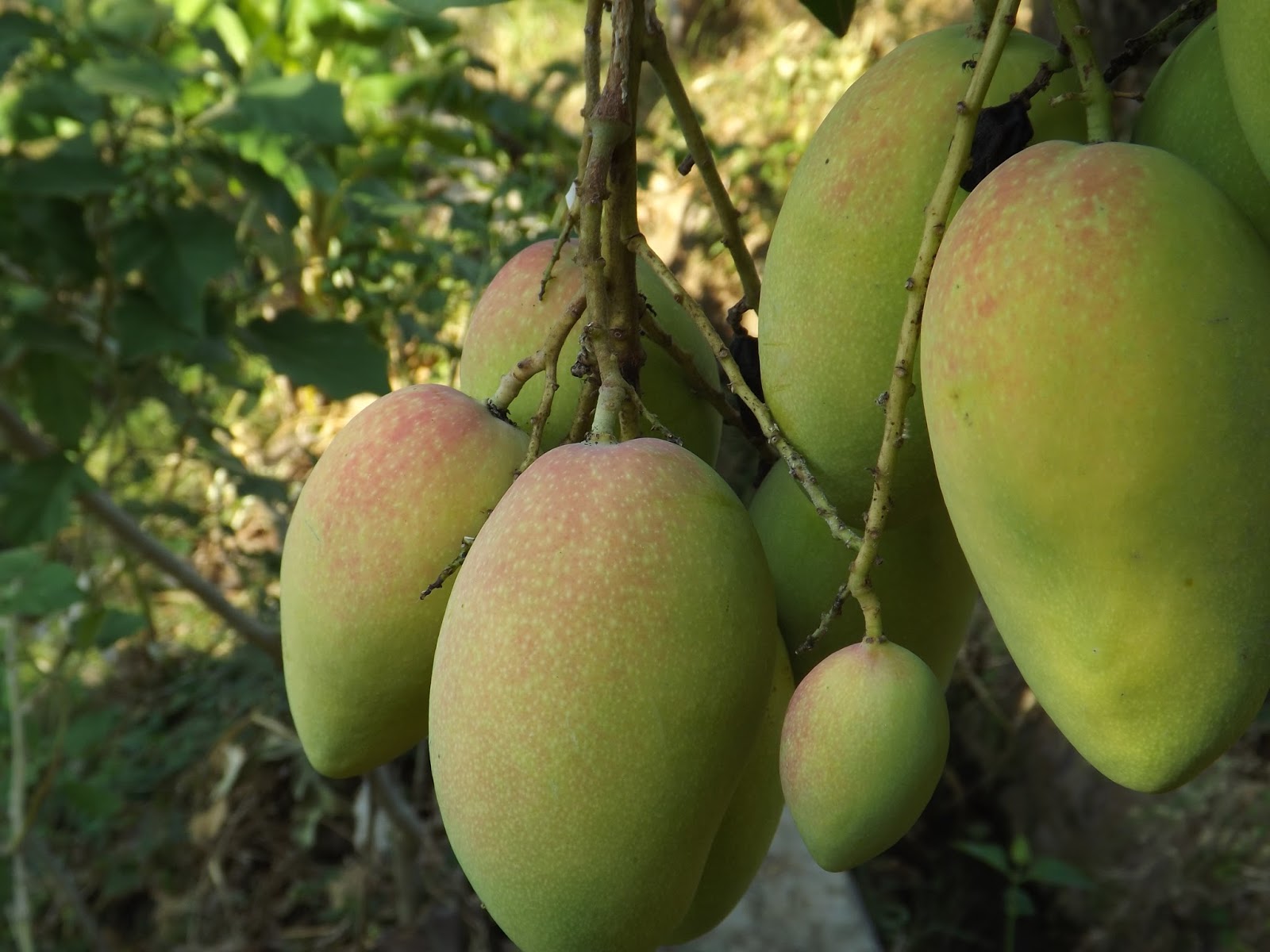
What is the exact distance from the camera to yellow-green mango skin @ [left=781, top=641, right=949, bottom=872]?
1.85 feet

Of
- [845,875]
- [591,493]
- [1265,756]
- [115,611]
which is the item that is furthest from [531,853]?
[1265,756]

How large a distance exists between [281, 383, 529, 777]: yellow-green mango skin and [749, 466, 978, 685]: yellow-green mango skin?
0.58ft

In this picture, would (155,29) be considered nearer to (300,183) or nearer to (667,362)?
(300,183)

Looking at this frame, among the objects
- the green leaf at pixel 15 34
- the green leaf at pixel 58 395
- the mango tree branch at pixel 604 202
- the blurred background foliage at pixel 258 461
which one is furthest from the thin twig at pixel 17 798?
the mango tree branch at pixel 604 202

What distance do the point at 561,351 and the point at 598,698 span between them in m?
0.28

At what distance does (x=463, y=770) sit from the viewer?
0.60 metres

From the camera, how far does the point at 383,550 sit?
701mm

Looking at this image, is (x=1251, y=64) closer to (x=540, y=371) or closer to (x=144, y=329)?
(x=540, y=371)

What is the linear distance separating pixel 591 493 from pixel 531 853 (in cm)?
18

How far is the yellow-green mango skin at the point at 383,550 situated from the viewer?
0.70 metres

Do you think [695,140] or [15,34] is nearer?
[695,140]

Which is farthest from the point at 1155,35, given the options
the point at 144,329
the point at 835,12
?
the point at 144,329

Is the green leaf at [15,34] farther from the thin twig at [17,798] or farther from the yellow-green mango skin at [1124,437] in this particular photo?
the yellow-green mango skin at [1124,437]

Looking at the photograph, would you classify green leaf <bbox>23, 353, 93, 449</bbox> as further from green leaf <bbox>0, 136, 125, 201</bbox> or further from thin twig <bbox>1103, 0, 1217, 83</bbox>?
thin twig <bbox>1103, 0, 1217, 83</bbox>
